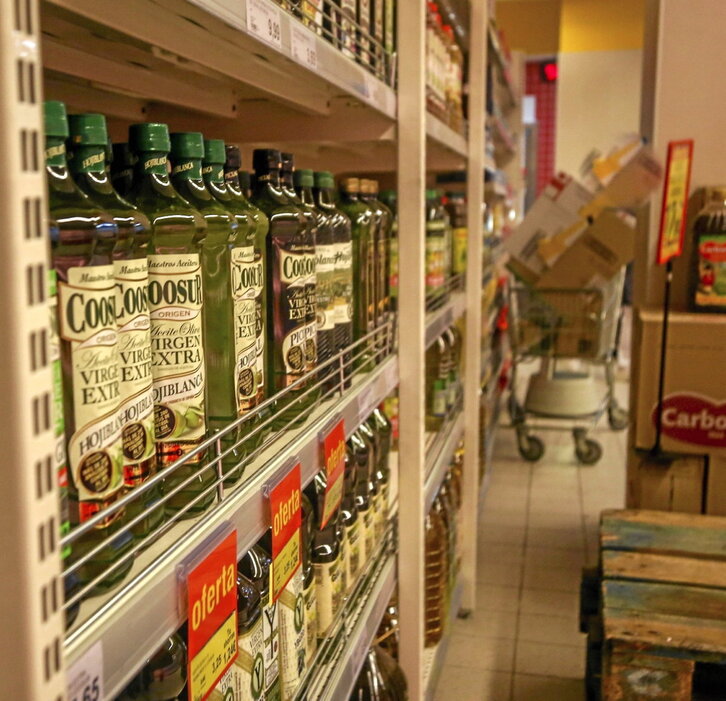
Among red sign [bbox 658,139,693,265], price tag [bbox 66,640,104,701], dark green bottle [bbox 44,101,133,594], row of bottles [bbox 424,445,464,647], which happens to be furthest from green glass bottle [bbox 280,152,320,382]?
red sign [bbox 658,139,693,265]

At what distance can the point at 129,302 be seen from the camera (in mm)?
742

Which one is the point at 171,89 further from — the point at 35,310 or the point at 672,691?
the point at 672,691

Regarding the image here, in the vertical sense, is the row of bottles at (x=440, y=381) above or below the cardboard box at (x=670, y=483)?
above

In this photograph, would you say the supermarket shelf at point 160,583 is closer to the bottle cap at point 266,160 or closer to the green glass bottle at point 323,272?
the green glass bottle at point 323,272

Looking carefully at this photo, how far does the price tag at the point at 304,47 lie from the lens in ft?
3.32

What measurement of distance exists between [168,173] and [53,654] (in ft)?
1.82

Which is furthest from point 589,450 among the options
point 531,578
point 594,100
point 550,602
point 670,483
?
point 594,100

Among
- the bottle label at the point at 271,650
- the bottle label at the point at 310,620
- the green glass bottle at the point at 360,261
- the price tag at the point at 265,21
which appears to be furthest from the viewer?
the green glass bottle at the point at 360,261

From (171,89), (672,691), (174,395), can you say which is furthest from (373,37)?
(672,691)

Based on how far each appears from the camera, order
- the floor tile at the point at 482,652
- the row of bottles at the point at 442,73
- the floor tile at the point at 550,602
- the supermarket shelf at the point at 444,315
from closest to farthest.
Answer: the supermarket shelf at the point at 444,315 < the row of bottles at the point at 442,73 < the floor tile at the point at 482,652 < the floor tile at the point at 550,602

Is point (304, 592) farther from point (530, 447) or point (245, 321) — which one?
point (530, 447)

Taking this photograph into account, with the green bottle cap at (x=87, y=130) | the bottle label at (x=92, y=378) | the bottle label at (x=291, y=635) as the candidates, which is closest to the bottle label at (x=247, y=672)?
the bottle label at (x=291, y=635)

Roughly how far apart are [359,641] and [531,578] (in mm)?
2069

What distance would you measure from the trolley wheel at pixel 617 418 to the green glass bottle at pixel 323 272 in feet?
14.4
